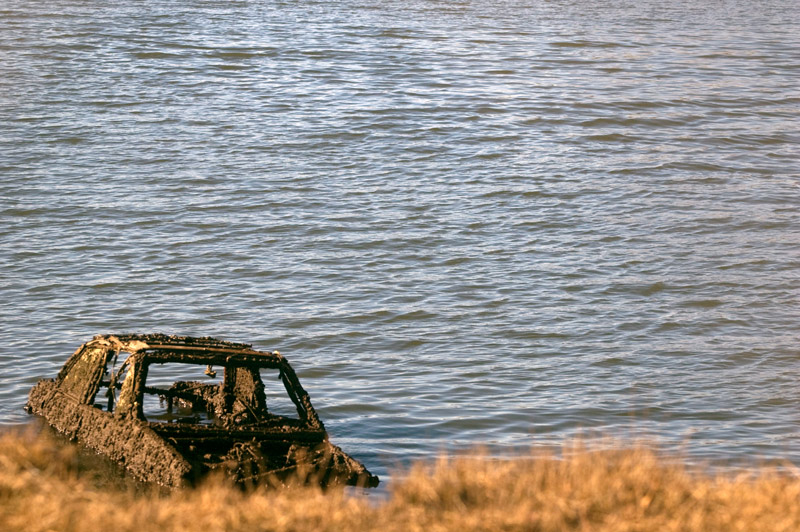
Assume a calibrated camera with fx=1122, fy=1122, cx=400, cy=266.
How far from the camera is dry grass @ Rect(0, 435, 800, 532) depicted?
224 inches

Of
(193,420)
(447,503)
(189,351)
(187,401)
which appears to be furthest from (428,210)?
(447,503)

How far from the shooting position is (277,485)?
7145 millimetres

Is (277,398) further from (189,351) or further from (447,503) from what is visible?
(447,503)

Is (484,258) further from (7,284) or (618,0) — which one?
(618,0)

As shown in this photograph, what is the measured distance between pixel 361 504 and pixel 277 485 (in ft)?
3.18

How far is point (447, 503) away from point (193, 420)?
3796mm

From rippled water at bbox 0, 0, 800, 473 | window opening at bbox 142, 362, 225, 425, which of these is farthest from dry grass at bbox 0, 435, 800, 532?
rippled water at bbox 0, 0, 800, 473

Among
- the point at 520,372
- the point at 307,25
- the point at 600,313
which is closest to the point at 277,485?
the point at 520,372

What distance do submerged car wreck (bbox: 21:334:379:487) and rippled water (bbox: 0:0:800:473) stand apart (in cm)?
129

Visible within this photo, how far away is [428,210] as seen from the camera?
20.4 metres

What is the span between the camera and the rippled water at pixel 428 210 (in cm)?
1280

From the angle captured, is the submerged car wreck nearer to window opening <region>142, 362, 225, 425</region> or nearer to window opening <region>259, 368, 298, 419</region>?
window opening <region>142, 362, 225, 425</region>

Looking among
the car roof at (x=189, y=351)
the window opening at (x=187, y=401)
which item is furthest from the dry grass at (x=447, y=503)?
the window opening at (x=187, y=401)

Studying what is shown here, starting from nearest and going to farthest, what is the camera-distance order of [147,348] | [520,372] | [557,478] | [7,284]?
[557,478] < [147,348] < [520,372] < [7,284]
